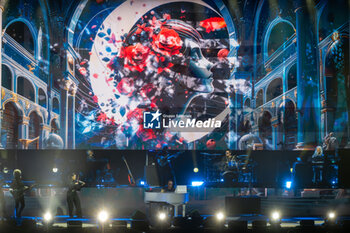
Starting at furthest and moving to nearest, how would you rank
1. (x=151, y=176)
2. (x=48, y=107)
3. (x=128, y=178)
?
(x=48, y=107), (x=128, y=178), (x=151, y=176)

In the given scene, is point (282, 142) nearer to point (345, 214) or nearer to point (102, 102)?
point (345, 214)

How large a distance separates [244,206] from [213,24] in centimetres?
375

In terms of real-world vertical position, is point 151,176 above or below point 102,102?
below

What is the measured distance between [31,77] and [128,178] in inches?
107

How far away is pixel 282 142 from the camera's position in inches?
288

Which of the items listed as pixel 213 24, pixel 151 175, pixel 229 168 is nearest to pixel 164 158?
pixel 151 175

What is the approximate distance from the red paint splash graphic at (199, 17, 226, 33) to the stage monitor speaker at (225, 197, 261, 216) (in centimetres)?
353

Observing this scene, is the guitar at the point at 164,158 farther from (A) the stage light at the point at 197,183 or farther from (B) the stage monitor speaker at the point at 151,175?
(A) the stage light at the point at 197,183

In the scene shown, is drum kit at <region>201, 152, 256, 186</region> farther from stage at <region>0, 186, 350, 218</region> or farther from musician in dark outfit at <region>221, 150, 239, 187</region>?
stage at <region>0, 186, 350, 218</region>

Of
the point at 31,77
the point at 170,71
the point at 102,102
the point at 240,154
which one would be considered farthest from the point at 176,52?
the point at 31,77

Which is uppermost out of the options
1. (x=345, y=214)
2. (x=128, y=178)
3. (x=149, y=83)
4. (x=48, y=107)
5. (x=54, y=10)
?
(x=54, y=10)

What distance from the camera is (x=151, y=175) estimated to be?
648 cm

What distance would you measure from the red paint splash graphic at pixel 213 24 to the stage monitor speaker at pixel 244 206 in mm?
3527

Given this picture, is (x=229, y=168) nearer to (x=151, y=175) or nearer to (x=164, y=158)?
(x=164, y=158)
